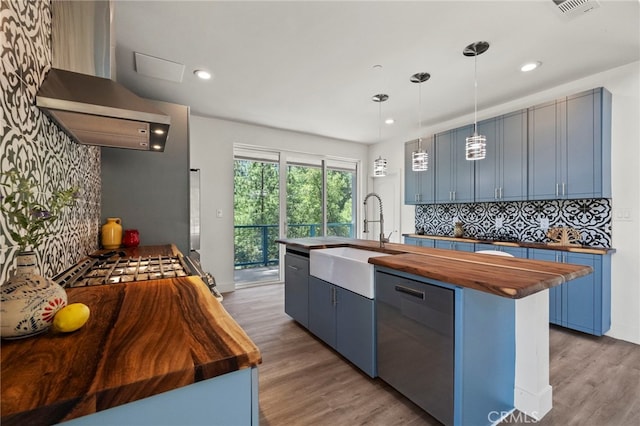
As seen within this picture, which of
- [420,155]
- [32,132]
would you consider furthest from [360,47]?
[32,132]

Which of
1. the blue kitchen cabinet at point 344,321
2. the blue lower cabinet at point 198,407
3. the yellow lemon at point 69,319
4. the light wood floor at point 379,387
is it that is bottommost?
the light wood floor at point 379,387

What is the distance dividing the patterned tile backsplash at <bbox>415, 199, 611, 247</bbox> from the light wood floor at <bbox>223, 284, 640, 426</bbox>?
3.65ft

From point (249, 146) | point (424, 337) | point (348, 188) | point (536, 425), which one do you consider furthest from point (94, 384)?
point (348, 188)

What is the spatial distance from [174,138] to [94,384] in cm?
286

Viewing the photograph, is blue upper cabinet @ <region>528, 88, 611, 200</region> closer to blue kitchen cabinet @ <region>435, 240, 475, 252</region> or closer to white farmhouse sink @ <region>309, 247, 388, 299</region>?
blue kitchen cabinet @ <region>435, 240, 475, 252</region>

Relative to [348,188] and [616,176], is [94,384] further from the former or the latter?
[348,188]

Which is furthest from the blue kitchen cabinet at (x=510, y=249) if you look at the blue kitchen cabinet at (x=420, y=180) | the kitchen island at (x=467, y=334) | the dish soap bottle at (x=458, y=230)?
the kitchen island at (x=467, y=334)

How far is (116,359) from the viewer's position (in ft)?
1.98

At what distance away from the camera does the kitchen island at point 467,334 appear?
4.66 ft

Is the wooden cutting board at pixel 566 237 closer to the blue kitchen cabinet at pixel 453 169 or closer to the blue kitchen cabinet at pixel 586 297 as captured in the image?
the blue kitchen cabinet at pixel 586 297

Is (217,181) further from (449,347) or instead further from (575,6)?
(575,6)

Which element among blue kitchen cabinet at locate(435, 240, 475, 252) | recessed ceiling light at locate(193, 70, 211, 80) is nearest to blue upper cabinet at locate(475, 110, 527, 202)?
blue kitchen cabinet at locate(435, 240, 475, 252)

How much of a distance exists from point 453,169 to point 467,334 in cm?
310

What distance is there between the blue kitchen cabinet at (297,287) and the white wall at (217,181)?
1.69 meters
